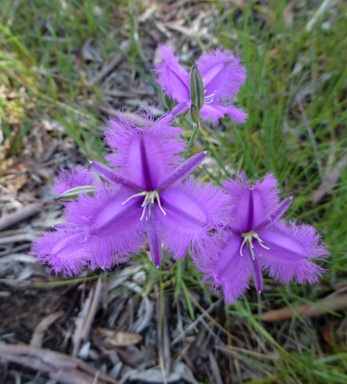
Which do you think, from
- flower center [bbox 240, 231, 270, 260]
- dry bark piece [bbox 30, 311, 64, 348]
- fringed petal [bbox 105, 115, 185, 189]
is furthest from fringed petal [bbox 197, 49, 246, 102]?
dry bark piece [bbox 30, 311, 64, 348]

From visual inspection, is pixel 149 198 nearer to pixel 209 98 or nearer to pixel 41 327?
pixel 209 98

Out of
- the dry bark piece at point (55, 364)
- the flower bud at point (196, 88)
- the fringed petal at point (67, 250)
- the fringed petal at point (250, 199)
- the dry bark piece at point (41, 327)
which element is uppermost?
the flower bud at point (196, 88)

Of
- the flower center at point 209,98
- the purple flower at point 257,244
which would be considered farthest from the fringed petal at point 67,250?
the flower center at point 209,98

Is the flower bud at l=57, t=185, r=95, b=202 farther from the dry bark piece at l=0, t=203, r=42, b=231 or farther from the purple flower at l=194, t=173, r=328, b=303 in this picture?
the dry bark piece at l=0, t=203, r=42, b=231

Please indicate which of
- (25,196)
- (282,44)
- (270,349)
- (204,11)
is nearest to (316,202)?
(270,349)

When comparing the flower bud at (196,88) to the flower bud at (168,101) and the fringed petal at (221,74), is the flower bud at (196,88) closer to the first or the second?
the flower bud at (168,101)

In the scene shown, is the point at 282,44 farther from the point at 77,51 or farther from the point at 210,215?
the point at 210,215
